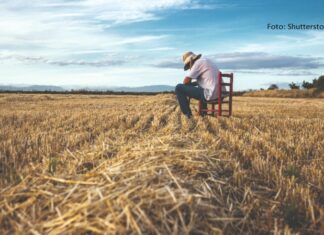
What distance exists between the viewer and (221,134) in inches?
275

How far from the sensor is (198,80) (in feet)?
33.2

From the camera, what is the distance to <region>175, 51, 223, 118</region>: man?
981 centimetres

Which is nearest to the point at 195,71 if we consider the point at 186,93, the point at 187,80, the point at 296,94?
the point at 187,80

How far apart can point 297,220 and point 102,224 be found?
1474 millimetres

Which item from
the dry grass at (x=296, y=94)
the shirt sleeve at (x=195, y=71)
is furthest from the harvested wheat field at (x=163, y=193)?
the dry grass at (x=296, y=94)

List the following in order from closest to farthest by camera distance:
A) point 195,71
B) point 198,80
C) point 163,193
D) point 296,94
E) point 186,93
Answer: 1. point 163,193
2. point 195,71
3. point 198,80
4. point 186,93
5. point 296,94

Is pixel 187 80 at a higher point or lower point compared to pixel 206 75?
lower

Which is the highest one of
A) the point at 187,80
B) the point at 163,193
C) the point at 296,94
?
the point at 187,80

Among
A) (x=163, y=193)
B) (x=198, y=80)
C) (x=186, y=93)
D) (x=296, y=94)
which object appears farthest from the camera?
(x=296, y=94)

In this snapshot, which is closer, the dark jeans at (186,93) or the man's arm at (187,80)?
the man's arm at (187,80)

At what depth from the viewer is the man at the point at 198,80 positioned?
9.81 m

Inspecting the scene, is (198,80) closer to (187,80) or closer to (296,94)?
(187,80)

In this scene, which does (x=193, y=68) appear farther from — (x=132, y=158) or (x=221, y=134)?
(x=132, y=158)

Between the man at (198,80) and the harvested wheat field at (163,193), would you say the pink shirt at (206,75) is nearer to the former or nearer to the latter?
the man at (198,80)
